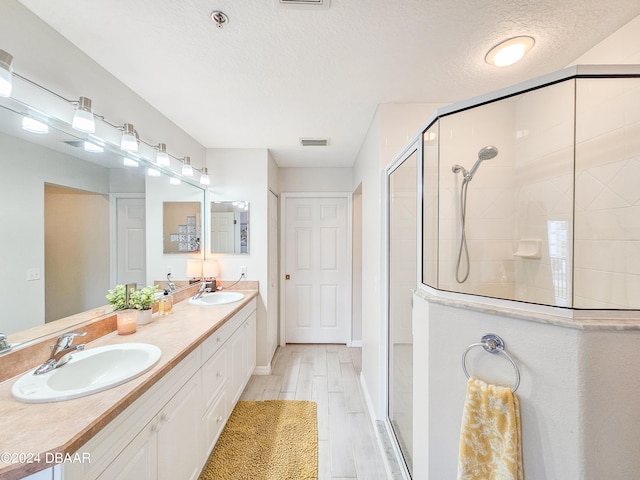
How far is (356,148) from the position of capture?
9.16ft

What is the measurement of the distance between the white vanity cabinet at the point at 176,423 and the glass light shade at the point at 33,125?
129 centimetres

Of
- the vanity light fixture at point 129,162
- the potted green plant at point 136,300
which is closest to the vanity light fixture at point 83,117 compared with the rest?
the vanity light fixture at point 129,162

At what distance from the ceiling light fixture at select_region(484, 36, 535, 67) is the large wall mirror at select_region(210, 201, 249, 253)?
2.35 metres

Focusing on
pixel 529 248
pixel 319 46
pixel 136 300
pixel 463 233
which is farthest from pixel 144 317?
pixel 529 248

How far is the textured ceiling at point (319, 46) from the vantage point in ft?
3.63

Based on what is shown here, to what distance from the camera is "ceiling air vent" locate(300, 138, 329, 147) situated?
8.35 ft

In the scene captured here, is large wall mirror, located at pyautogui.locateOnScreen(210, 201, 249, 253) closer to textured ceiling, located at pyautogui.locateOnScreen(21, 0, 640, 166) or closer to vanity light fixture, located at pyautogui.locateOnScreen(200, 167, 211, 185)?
vanity light fixture, located at pyautogui.locateOnScreen(200, 167, 211, 185)

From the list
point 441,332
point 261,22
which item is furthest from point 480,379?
point 261,22

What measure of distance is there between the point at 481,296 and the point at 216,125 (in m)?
2.36

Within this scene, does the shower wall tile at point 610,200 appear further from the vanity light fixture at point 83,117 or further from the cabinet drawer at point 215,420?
the vanity light fixture at point 83,117

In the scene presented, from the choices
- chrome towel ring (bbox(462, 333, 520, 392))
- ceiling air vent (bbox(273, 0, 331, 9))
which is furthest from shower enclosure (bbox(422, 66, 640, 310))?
ceiling air vent (bbox(273, 0, 331, 9))

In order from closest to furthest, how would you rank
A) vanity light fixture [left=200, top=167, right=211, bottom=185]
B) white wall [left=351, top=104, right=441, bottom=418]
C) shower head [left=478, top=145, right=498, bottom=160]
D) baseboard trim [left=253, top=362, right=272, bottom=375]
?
shower head [left=478, top=145, right=498, bottom=160] < white wall [left=351, top=104, right=441, bottom=418] < vanity light fixture [left=200, top=167, right=211, bottom=185] < baseboard trim [left=253, top=362, right=272, bottom=375]

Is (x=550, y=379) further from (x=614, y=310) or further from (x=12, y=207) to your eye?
(x=12, y=207)

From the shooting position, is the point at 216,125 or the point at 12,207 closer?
the point at 12,207
